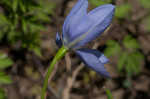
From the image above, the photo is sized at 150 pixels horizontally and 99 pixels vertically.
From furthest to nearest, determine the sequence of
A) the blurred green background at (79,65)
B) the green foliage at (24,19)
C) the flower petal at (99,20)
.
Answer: the blurred green background at (79,65) < the green foliage at (24,19) < the flower petal at (99,20)

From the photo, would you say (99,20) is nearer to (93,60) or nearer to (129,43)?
(93,60)

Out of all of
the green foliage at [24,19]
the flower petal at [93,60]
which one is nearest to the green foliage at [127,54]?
the green foliage at [24,19]

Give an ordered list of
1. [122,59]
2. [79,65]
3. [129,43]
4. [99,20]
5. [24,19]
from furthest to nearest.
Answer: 1. [129,43]
2. [122,59]
3. [79,65]
4. [24,19]
5. [99,20]

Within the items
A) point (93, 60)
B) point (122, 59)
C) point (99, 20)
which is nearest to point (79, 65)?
point (122, 59)

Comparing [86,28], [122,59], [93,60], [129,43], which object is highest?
[86,28]

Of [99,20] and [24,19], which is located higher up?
[99,20]

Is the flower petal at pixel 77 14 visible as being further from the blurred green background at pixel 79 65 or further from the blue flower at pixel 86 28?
the blurred green background at pixel 79 65
